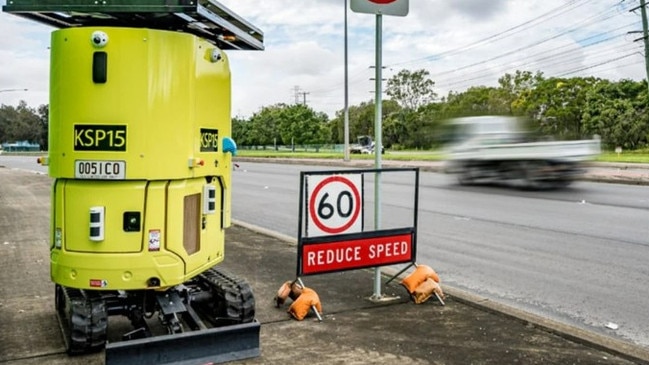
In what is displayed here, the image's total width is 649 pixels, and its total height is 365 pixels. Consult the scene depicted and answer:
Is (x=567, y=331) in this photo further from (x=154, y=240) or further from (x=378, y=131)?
(x=154, y=240)

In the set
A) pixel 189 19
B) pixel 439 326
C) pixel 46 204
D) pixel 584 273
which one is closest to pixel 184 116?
pixel 189 19

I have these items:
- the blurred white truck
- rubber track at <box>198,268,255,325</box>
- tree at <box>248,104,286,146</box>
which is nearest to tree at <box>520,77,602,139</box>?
tree at <box>248,104,286,146</box>

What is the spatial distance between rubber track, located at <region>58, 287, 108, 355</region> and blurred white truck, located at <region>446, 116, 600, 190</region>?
16.8 metres

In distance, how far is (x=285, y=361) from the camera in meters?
4.17

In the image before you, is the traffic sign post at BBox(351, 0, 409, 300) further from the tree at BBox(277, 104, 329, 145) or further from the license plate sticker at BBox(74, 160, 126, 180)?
the tree at BBox(277, 104, 329, 145)

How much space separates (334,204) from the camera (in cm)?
549

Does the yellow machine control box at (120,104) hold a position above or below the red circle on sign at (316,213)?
above

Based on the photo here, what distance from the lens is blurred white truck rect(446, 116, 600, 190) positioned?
18.9 m

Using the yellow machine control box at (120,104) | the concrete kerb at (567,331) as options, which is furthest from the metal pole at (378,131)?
the yellow machine control box at (120,104)

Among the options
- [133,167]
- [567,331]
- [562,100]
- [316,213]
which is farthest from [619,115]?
[133,167]

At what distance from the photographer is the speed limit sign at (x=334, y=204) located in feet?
17.7

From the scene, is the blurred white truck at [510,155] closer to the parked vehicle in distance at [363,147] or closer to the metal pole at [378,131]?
the metal pole at [378,131]

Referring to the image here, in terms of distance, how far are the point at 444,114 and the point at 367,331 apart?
20750 millimetres

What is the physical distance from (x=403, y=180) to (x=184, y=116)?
1955 centimetres
